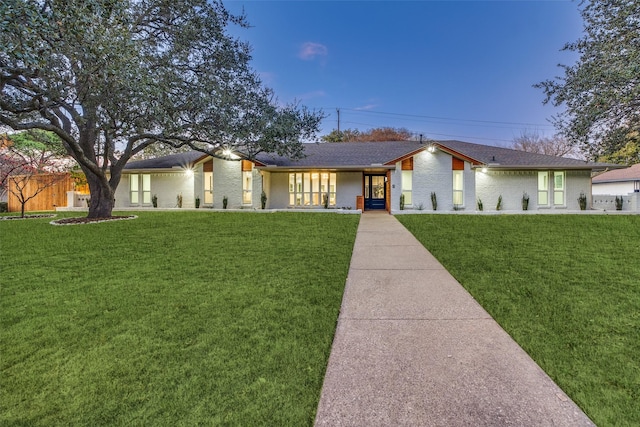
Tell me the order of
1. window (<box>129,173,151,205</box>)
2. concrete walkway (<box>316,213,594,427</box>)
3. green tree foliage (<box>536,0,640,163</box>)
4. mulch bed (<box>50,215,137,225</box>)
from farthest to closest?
window (<box>129,173,151,205</box>) < mulch bed (<box>50,215,137,225</box>) < green tree foliage (<box>536,0,640,163</box>) < concrete walkway (<box>316,213,594,427</box>)

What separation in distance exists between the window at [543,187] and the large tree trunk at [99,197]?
21.1m

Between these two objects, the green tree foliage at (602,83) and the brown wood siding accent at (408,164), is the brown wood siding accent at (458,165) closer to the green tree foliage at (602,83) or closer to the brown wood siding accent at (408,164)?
the brown wood siding accent at (408,164)

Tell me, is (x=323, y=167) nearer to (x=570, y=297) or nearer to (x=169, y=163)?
(x=169, y=163)

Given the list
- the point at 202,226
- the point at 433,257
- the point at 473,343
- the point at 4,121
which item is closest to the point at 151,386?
the point at 473,343

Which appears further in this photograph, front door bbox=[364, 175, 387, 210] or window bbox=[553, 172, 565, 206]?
front door bbox=[364, 175, 387, 210]

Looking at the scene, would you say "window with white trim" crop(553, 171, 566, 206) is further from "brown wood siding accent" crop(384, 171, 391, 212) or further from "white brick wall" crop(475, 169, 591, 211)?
"brown wood siding accent" crop(384, 171, 391, 212)

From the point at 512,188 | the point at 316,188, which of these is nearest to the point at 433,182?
the point at 512,188

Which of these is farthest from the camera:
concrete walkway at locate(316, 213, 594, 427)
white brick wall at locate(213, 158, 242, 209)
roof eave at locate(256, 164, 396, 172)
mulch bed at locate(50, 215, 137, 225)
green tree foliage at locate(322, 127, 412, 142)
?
green tree foliage at locate(322, 127, 412, 142)

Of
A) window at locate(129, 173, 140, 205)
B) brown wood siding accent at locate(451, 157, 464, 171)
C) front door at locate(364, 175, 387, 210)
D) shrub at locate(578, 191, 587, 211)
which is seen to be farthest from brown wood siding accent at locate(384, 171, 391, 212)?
window at locate(129, 173, 140, 205)

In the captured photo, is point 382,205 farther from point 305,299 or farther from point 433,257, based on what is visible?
point 305,299

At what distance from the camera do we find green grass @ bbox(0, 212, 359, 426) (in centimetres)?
200

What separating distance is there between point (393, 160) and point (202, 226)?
9934 mm

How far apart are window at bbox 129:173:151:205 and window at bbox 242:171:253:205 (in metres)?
6.01

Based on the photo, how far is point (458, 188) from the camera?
15805 mm
